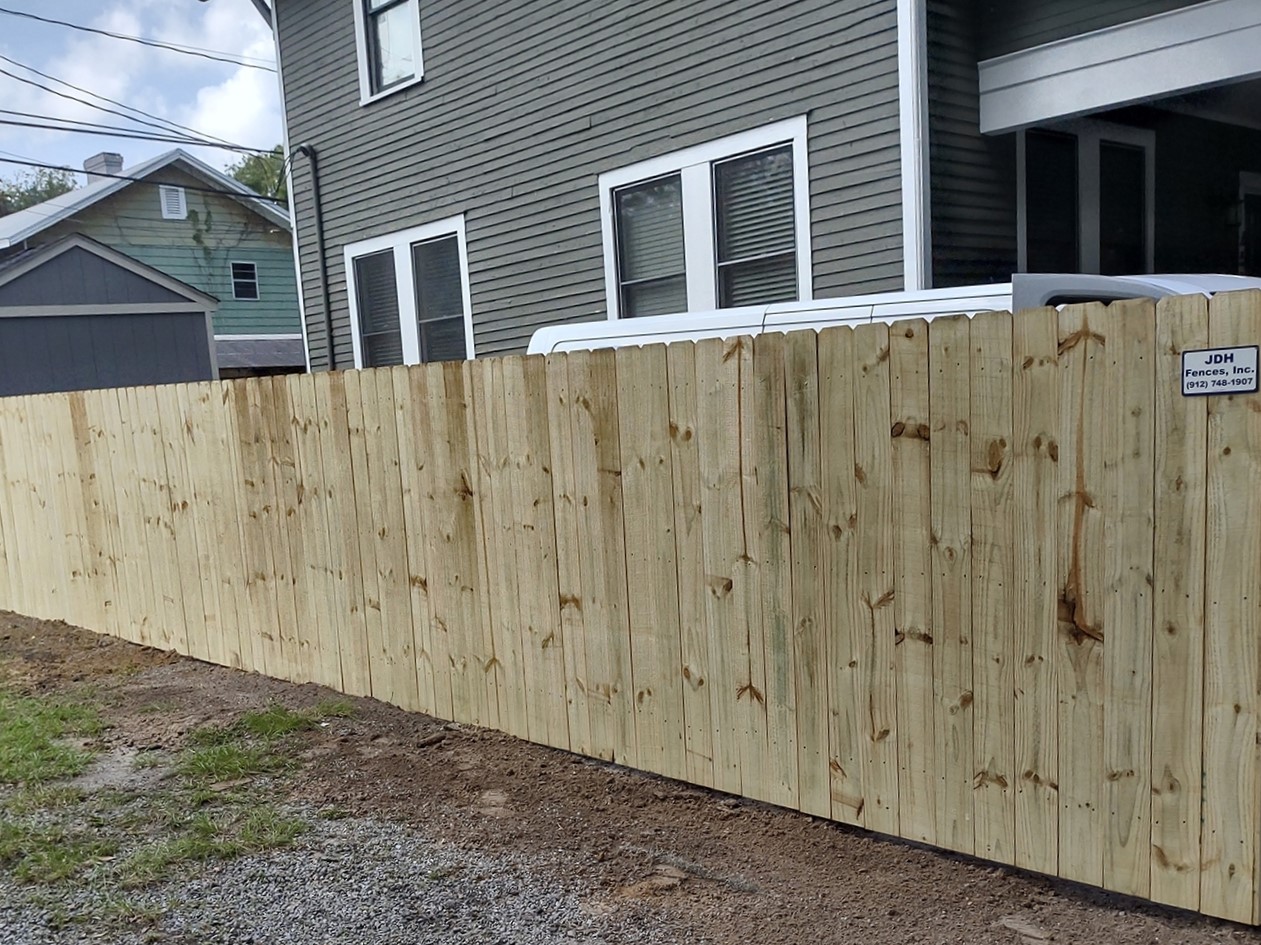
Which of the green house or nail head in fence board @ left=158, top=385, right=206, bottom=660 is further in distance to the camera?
the green house

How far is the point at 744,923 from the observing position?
3258 mm

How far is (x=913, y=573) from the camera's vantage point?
11.2 feet

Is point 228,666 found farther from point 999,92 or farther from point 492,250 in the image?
point 999,92

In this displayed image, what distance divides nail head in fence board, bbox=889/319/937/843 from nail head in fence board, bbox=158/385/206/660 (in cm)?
486

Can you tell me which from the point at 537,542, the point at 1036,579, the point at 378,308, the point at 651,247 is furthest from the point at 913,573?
the point at 378,308

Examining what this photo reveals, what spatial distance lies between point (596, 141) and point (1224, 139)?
20.6 feet

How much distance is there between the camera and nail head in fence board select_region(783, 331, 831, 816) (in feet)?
11.9

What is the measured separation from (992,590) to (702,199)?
251 inches

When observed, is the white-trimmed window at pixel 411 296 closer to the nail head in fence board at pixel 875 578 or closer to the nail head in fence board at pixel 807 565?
the nail head in fence board at pixel 807 565

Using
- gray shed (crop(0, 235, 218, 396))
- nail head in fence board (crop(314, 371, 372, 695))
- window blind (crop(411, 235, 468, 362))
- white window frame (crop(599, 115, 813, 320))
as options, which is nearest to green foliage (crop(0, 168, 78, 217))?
gray shed (crop(0, 235, 218, 396))

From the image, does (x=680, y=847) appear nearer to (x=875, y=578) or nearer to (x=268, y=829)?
(x=875, y=578)

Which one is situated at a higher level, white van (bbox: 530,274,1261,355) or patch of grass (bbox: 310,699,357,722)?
white van (bbox: 530,274,1261,355)

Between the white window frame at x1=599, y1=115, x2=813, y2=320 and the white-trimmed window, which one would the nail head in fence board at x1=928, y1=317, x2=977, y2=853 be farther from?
the white-trimmed window

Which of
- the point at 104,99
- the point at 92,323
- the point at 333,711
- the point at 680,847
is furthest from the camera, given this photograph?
the point at 104,99
